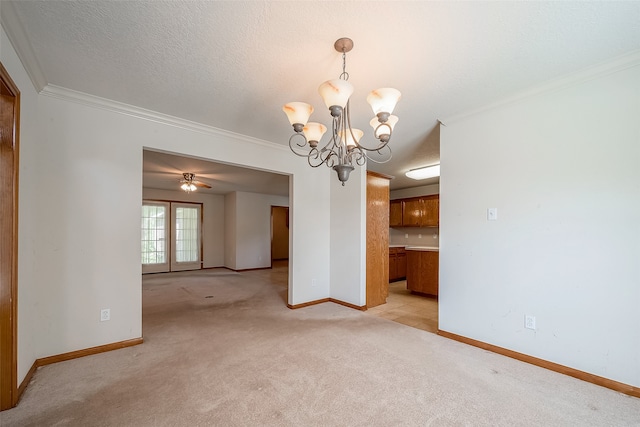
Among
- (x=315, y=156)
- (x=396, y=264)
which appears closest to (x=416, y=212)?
(x=396, y=264)

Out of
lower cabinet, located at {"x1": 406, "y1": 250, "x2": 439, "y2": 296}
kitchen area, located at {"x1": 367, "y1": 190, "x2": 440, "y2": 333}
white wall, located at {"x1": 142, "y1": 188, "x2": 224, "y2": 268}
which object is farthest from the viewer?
white wall, located at {"x1": 142, "y1": 188, "x2": 224, "y2": 268}

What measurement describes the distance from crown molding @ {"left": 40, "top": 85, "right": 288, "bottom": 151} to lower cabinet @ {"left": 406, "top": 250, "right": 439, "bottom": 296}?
11.6 ft

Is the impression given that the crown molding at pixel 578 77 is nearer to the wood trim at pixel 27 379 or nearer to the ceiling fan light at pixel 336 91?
the ceiling fan light at pixel 336 91

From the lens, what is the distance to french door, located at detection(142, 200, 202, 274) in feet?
23.5

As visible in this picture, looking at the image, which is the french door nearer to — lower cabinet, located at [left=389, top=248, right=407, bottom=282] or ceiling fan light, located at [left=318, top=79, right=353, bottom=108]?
lower cabinet, located at [left=389, top=248, right=407, bottom=282]

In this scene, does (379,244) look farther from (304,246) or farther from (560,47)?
(560,47)

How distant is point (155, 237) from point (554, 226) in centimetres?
815

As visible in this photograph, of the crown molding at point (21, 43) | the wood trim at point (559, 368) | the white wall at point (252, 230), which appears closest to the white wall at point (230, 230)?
the white wall at point (252, 230)

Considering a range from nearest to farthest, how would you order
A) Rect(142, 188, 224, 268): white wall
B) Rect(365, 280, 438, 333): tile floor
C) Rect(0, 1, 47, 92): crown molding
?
Rect(0, 1, 47, 92): crown molding < Rect(365, 280, 438, 333): tile floor < Rect(142, 188, 224, 268): white wall

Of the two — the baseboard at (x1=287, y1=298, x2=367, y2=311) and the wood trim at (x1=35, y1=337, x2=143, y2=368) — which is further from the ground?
the wood trim at (x1=35, y1=337, x2=143, y2=368)

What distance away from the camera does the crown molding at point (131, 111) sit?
7.80ft

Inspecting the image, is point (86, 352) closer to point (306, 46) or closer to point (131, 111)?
point (131, 111)

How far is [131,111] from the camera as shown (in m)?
2.71

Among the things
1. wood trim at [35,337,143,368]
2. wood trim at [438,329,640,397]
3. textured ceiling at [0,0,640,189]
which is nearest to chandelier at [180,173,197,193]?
textured ceiling at [0,0,640,189]
